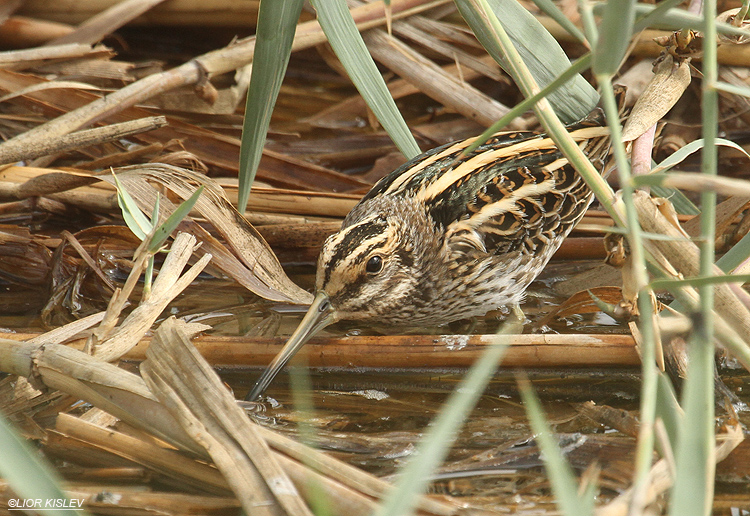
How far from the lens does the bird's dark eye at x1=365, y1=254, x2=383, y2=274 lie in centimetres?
297

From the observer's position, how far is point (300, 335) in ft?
9.32

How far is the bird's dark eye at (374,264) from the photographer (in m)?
2.97

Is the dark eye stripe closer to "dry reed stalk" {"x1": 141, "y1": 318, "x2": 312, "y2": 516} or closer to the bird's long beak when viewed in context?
the bird's long beak

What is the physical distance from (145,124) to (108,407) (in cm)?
154

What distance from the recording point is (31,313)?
3.39 metres

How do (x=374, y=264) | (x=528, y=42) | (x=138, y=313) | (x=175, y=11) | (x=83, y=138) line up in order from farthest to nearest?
(x=175, y=11) → (x=83, y=138) → (x=374, y=264) → (x=528, y=42) → (x=138, y=313)

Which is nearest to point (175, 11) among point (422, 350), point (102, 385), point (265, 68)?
point (265, 68)

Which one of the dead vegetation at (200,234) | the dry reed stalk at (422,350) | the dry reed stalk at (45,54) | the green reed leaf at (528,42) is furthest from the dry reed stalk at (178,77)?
the green reed leaf at (528,42)

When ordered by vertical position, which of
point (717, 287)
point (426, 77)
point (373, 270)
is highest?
point (426, 77)

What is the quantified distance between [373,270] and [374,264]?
25 mm

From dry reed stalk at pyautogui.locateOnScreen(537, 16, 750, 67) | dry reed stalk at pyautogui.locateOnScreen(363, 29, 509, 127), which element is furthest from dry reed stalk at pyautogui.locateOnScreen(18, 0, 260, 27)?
dry reed stalk at pyautogui.locateOnScreen(537, 16, 750, 67)

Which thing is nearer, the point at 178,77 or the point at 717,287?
the point at 717,287

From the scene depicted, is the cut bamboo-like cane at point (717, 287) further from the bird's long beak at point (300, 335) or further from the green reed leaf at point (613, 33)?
the bird's long beak at point (300, 335)

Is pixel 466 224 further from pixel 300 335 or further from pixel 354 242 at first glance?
pixel 300 335
